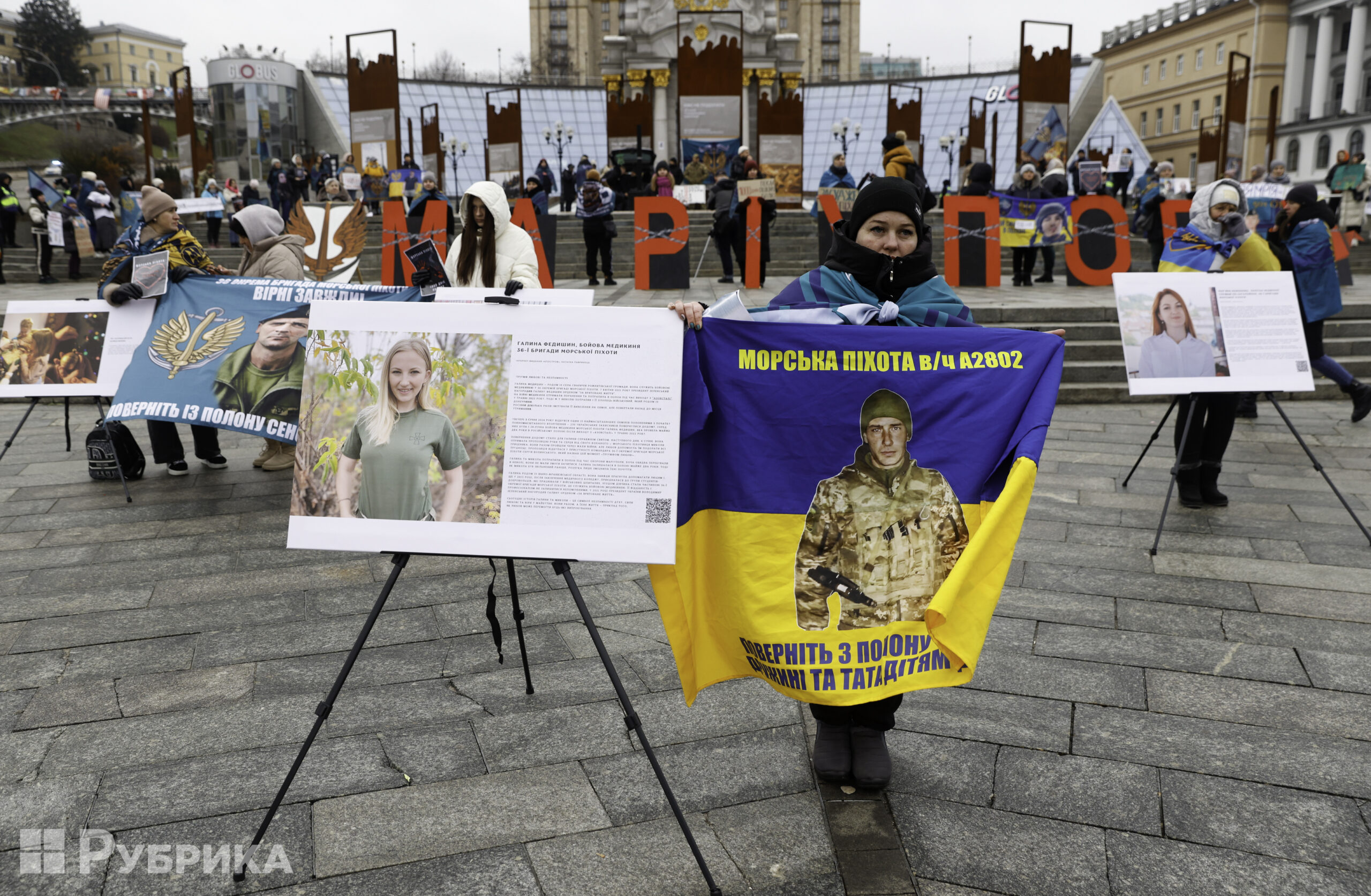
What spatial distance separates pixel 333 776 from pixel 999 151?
50746 mm

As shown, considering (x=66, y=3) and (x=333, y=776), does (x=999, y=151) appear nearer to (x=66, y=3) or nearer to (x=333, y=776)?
(x=333, y=776)

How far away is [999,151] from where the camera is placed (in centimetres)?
4806

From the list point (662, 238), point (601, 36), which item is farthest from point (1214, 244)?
point (601, 36)

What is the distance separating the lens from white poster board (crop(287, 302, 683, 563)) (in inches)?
90.6

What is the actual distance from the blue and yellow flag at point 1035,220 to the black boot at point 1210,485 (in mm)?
8553

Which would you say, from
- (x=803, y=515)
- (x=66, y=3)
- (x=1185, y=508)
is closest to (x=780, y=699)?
(x=803, y=515)

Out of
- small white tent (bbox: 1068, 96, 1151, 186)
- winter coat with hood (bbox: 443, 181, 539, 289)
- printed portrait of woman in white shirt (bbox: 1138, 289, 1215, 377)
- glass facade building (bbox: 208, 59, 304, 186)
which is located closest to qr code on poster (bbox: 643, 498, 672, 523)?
winter coat with hood (bbox: 443, 181, 539, 289)

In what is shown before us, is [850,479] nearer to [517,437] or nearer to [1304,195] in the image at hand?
[517,437]

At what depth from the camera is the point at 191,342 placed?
18.6 feet

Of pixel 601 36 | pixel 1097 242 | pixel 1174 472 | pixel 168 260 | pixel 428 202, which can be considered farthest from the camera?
pixel 601 36

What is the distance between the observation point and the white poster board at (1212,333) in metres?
5.14

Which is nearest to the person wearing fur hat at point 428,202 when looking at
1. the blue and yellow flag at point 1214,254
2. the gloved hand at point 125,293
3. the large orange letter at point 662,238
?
the large orange letter at point 662,238

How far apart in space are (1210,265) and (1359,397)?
2.87m

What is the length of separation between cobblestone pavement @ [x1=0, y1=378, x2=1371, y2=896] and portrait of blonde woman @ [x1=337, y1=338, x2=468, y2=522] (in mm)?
896
